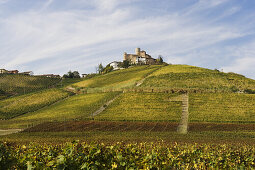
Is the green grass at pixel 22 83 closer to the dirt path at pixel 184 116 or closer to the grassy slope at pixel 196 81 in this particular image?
the grassy slope at pixel 196 81

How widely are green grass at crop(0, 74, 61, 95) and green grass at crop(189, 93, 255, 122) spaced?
86635mm

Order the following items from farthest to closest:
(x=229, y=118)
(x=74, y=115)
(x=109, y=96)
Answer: (x=109, y=96) → (x=74, y=115) → (x=229, y=118)

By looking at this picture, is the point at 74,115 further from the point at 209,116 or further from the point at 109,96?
the point at 209,116

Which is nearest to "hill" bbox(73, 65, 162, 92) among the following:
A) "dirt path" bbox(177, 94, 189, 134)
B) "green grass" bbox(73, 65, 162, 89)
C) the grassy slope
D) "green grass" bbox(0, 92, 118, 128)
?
"green grass" bbox(73, 65, 162, 89)

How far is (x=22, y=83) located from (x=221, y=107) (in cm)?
11118

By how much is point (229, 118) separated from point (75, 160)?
53600 millimetres

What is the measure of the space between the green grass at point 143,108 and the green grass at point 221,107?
486 cm

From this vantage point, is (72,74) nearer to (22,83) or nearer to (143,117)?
(22,83)

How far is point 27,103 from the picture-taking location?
9394cm

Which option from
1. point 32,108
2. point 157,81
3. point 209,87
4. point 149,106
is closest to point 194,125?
point 149,106

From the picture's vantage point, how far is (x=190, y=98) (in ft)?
247

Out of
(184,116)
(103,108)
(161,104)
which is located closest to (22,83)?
(103,108)

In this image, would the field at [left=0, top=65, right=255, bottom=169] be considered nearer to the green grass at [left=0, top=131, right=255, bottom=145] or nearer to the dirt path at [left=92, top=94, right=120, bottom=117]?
the green grass at [left=0, top=131, right=255, bottom=145]

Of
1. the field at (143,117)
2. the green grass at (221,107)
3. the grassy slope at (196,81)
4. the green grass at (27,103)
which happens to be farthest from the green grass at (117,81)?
the green grass at (221,107)
